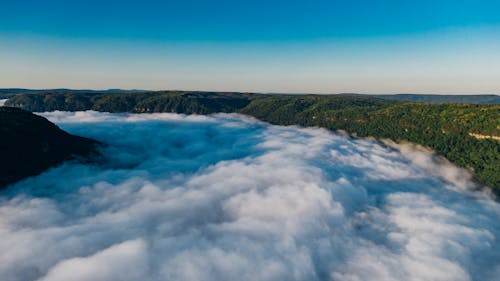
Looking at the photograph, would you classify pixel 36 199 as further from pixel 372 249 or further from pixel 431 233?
pixel 431 233

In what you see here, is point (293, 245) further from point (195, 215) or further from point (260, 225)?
point (195, 215)

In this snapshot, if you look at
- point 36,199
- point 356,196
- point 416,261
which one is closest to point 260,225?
point 416,261

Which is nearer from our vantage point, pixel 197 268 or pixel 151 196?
pixel 197 268

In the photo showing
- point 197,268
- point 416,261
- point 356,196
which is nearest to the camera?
point 197,268

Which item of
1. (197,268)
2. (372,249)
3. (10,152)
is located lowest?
(372,249)

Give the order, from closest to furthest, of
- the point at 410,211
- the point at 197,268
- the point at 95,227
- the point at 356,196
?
the point at 197,268 < the point at 95,227 < the point at 410,211 < the point at 356,196

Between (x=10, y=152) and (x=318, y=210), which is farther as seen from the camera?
(x=10, y=152)

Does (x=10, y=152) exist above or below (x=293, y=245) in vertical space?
above

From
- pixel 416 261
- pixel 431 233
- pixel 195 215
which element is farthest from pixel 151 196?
pixel 431 233

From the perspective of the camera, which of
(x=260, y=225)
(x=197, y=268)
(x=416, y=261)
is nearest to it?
(x=197, y=268)
